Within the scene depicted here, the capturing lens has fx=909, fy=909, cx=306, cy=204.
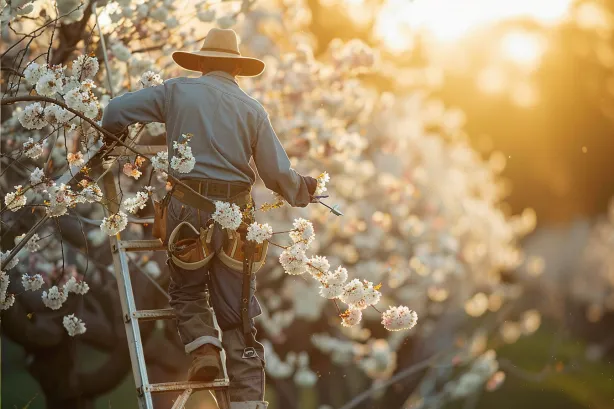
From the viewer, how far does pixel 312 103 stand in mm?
8469

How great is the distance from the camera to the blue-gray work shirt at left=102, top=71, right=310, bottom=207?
3.99 m

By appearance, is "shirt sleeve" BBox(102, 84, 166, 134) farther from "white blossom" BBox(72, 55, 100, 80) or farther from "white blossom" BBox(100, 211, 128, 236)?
"white blossom" BBox(100, 211, 128, 236)

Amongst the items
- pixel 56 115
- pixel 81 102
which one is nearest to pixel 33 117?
pixel 56 115

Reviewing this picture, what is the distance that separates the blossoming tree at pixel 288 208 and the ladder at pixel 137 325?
0.10 m

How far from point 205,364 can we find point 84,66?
4.57 feet

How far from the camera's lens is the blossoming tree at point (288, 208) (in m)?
4.03

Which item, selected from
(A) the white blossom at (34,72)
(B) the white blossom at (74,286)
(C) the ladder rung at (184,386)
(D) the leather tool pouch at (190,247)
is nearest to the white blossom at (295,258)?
(D) the leather tool pouch at (190,247)

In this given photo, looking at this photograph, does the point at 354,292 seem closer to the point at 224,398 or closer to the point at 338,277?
the point at 338,277

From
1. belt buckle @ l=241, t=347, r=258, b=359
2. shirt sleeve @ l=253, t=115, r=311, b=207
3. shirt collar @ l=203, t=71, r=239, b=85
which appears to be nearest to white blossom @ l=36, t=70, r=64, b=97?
shirt collar @ l=203, t=71, r=239, b=85

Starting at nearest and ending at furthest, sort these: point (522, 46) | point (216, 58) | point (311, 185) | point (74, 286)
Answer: point (311, 185)
point (216, 58)
point (74, 286)
point (522, 46)

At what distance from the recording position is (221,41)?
13.7 feet

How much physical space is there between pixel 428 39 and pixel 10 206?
10039mm

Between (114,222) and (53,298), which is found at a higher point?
(114,222)

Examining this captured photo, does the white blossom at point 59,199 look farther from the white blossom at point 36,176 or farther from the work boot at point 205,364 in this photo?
the work boot at point 205,364
